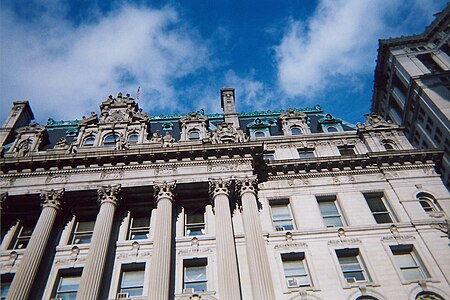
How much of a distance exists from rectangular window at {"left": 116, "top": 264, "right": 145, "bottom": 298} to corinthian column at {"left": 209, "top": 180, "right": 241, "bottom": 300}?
521cm

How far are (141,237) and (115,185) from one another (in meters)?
4.17

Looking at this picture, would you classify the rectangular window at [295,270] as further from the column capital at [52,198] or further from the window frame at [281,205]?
the column capital at [52,198]

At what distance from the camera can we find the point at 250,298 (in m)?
22.8

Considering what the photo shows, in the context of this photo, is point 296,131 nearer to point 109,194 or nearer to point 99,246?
point 109,194

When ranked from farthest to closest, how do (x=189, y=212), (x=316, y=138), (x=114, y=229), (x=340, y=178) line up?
(x=316, y=138), (x=340, y=178), (x=189, y=212), (x=114, y=229)

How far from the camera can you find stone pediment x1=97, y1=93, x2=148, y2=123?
36.1 m

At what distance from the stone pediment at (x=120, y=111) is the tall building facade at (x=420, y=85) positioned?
2999cm

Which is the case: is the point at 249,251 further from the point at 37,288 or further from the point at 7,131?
the point at 7,131

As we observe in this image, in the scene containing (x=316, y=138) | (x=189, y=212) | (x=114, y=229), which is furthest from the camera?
(x=316, y=138)

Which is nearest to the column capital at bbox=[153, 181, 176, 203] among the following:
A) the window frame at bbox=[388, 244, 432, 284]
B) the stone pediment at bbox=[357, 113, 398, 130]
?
the window frame at bbox=[388, 244, 432, 284]

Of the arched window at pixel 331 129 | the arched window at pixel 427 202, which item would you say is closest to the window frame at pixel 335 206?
the arched window at pixel 427 202

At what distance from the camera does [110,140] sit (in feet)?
112

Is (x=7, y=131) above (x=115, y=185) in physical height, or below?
above

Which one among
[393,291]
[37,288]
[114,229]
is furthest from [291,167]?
[37,288]
